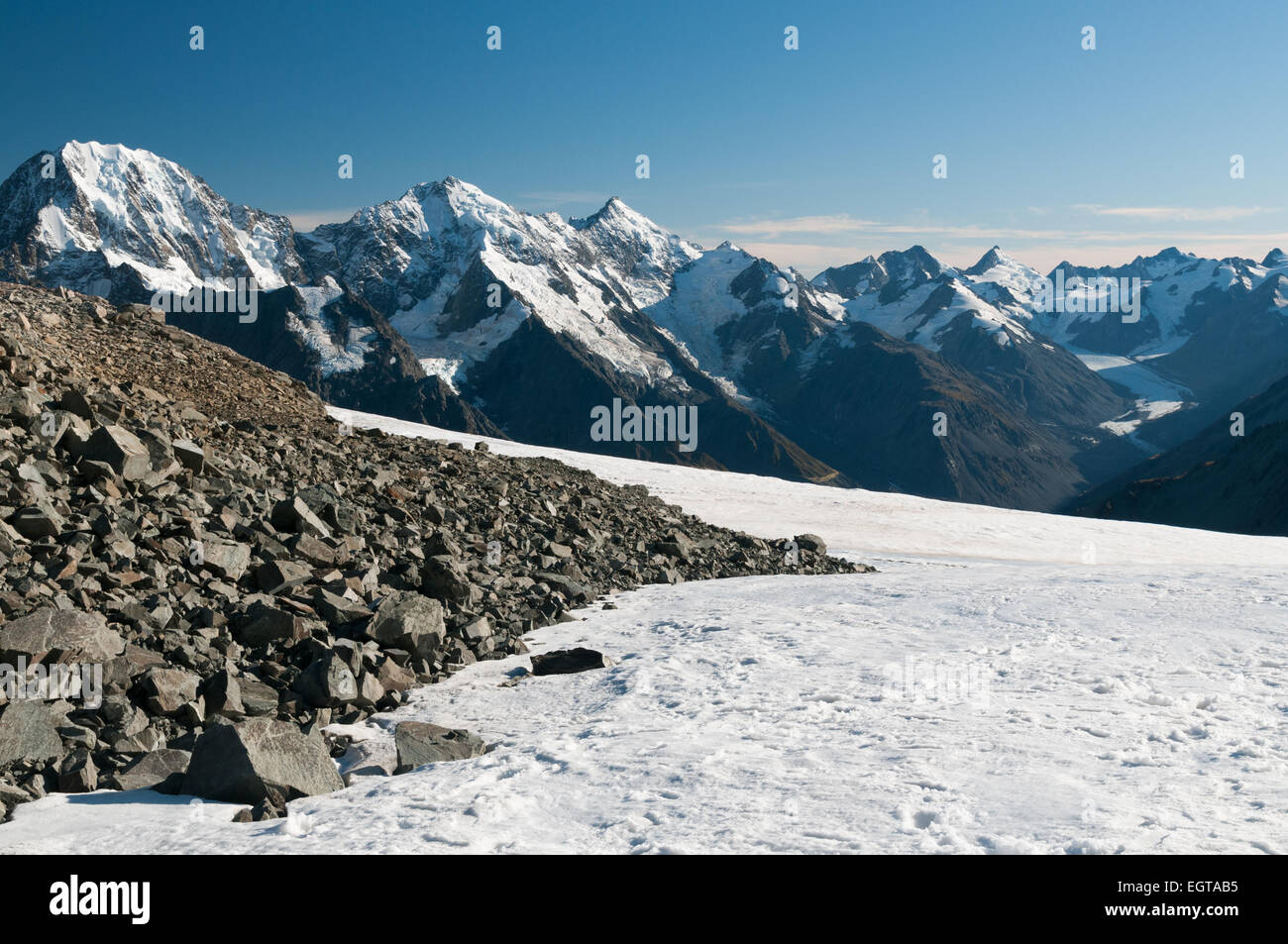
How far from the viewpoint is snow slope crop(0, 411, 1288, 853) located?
8031 millimetres

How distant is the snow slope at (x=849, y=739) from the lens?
8031 millimetres

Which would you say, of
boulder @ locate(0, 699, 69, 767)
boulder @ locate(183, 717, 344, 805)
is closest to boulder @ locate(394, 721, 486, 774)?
boulder @ locate(183, 717, 344, 805)

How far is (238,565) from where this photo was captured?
14641 millimetres

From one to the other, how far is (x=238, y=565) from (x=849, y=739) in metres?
10.3

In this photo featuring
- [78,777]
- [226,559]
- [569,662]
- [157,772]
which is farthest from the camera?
[226,559]

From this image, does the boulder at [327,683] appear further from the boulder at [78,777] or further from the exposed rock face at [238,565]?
the boulder at [78,777]

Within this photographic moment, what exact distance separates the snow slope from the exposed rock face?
28.3 inches

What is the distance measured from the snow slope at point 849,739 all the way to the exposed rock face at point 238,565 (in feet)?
2.36

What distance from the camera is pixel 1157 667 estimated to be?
1338 centimetres

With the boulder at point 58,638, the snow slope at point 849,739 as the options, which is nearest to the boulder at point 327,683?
the snow slope at point 849,739

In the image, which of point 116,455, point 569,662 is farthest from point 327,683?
point 116,455

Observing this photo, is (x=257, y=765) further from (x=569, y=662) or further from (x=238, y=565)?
(x=238, y=565)
